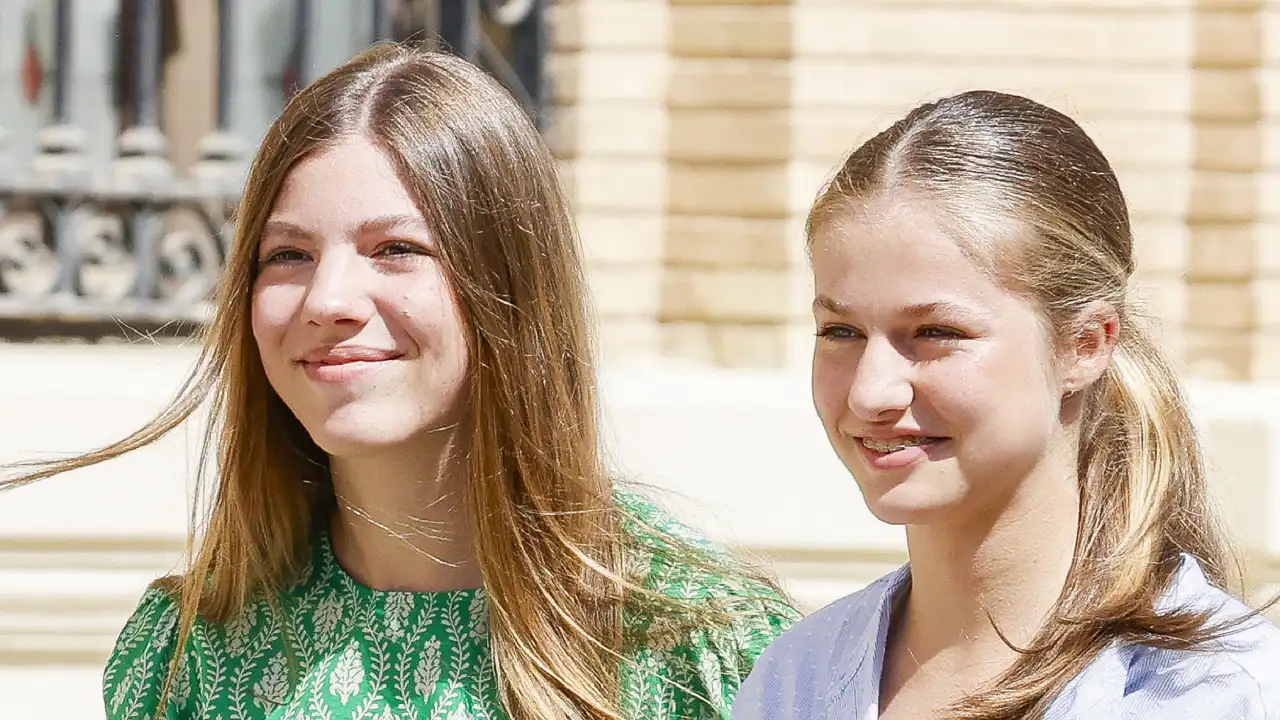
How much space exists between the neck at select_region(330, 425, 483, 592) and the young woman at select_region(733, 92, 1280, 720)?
61 centimetres

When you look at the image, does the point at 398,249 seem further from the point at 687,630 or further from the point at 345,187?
the point at 687,630

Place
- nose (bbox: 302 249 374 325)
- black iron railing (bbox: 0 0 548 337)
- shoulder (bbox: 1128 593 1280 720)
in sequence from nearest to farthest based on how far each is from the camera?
shoulder (bbox: 1128 593 1280 720) < nose (bbox: 302 249 374 325) < black iron railing (bbox: 0 0 548 337)

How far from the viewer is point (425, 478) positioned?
2.05 meters

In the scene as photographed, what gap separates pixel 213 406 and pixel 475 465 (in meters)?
0.43

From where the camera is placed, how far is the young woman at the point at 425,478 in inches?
76.1

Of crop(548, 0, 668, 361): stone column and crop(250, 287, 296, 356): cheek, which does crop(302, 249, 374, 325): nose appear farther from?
crop(548, 0, 668, 361): stone column

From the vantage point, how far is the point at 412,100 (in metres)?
2.02

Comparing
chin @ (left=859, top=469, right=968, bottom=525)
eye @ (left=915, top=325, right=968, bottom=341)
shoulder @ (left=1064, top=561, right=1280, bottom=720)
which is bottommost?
shoulder @ (left=1064, top=561, right=1280, bottom=720)

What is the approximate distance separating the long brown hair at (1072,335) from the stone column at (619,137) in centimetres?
274

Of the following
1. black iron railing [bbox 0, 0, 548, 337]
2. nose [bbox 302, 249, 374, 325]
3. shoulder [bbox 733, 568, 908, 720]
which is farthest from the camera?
black iron railing [bbox 0, 0, 548, 337]

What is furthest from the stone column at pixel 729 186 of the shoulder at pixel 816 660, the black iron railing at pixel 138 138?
the shoulder at pixel 816 660

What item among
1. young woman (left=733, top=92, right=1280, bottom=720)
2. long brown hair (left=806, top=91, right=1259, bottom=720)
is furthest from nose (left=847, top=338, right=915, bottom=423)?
long brown hair (left=806, top=91, right=1259, bottom=720)

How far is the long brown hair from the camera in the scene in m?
1.46

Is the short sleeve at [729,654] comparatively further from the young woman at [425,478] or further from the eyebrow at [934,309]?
the eyebrow at [934,309]
